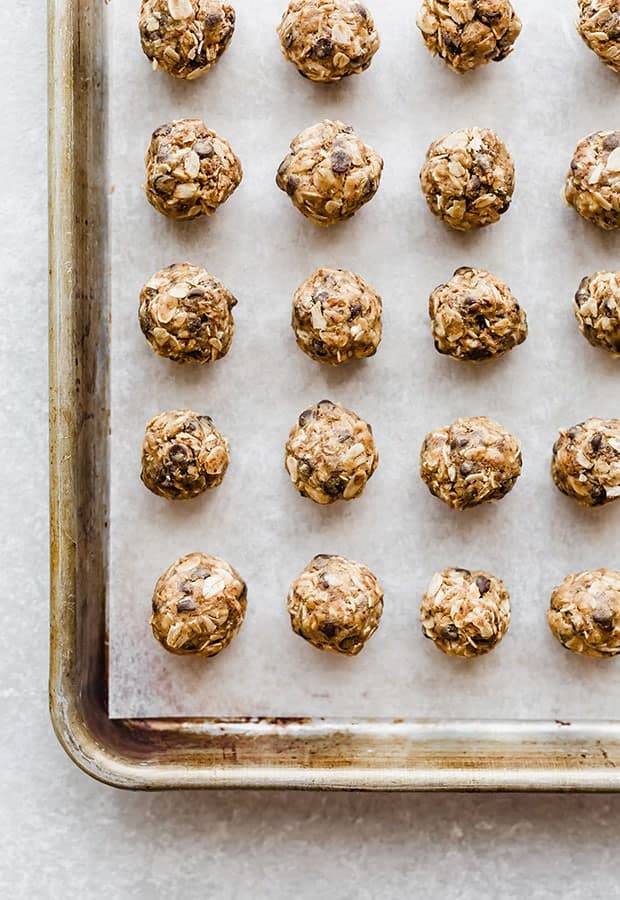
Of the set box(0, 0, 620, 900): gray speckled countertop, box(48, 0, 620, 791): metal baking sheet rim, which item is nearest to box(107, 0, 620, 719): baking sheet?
box(48, 0, 620, 791): metal baking sheet rim

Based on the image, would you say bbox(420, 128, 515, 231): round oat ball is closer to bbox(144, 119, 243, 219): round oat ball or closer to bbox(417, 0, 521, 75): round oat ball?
bbox(417, 0, 521, 75): round oat ball

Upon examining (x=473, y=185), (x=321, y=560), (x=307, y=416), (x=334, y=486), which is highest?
(x=473, y=185)

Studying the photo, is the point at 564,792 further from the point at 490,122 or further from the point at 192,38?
the point at 192,38

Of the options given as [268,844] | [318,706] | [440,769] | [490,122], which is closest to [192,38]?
[490,122]

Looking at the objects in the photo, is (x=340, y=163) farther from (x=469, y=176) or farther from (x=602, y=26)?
(x=602, y=26)

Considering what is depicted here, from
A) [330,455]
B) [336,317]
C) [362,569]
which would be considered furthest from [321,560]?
[336,317]

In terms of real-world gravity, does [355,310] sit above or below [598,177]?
below

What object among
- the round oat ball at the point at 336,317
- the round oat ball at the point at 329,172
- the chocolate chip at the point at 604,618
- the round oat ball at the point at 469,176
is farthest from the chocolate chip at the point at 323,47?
the chocolate chip at the point at 604,618

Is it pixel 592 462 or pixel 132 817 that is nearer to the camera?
pixel 592 462

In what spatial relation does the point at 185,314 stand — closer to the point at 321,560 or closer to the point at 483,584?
the point at 321,560
